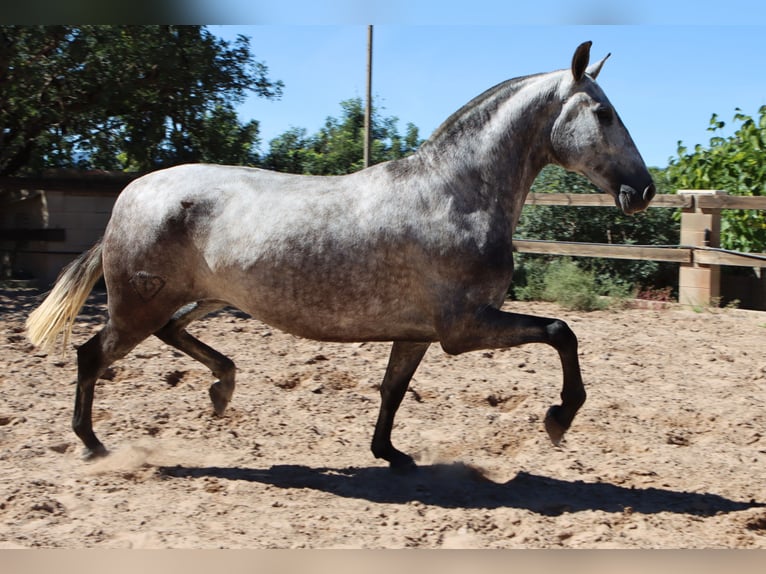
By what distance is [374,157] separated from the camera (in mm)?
16750

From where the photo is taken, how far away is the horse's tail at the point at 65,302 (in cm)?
458

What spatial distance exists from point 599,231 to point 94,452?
9.16m

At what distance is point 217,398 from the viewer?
4.71 meters

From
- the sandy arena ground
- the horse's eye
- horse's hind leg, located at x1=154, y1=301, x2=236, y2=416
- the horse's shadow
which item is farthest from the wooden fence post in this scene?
horse's hind leg, located at x1=154, y1=301, x2=236, y2=416

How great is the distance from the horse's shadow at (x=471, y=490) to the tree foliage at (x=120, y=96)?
26.1ft

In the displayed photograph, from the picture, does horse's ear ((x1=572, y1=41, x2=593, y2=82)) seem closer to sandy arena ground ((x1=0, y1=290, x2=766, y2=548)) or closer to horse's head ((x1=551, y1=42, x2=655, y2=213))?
horse's head ((x1=551, y1=42, x2=655, y2=213))

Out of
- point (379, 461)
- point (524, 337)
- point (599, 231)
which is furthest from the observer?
point (599, 231)

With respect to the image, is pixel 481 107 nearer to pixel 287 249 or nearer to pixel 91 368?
pixel 287 249

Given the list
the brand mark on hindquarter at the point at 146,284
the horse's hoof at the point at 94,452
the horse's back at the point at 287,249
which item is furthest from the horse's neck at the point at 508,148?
the horse's hoof at the point at 94,452

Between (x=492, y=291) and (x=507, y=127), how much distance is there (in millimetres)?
844

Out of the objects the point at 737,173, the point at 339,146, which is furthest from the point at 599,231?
the point at 339,146

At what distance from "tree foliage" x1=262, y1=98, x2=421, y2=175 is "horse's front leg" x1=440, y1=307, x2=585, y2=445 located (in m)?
11.7

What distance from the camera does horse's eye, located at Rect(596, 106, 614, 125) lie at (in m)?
3.82

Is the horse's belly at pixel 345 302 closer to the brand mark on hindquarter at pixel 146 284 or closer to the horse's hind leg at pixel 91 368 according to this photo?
the brand mark on hindquarter at pixel 146 284
